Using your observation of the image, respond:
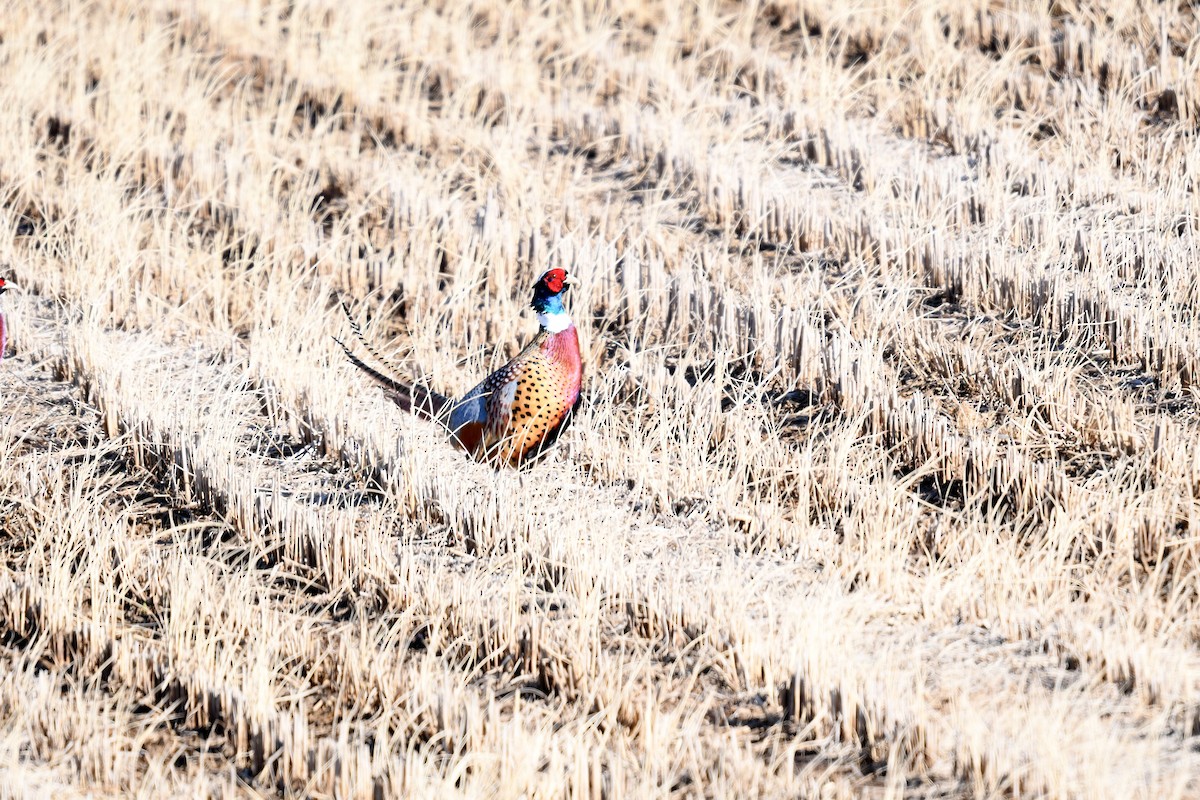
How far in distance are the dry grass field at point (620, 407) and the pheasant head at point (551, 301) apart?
1.81 ft

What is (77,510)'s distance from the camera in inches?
175

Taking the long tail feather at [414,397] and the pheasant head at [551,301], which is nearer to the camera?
the pheasant head at [551,301]

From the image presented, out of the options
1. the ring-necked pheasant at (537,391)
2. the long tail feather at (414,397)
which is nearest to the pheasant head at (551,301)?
the ring-necked pheasant at (537,391)

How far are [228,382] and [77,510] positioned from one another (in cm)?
111

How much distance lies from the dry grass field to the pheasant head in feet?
1.81

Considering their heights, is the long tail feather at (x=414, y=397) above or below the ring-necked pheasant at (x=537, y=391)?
below

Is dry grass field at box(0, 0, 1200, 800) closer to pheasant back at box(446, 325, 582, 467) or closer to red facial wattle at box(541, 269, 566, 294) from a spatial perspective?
pheasant back at box(446, 325, 582, 467)

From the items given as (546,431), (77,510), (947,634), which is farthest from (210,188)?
(947,634)

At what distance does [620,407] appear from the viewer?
520cm

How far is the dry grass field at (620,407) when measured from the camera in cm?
356

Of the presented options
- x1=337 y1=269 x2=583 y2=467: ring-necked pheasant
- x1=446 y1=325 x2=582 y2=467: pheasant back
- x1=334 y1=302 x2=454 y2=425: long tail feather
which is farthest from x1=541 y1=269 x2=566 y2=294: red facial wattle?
x1=334 y1=302 x2=454 y2=425: long tail feather

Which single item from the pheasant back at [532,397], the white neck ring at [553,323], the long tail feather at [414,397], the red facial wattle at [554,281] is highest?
the red facial wattle at [554,281]

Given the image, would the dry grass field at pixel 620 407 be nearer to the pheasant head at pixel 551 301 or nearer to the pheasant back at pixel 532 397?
the pheasant back at pixel 532 397

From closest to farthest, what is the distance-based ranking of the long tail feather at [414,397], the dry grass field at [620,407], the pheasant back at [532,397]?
the dry grass field at [620,407] → the pheasant back at [532,397] → the long tail feather at [414,397]
